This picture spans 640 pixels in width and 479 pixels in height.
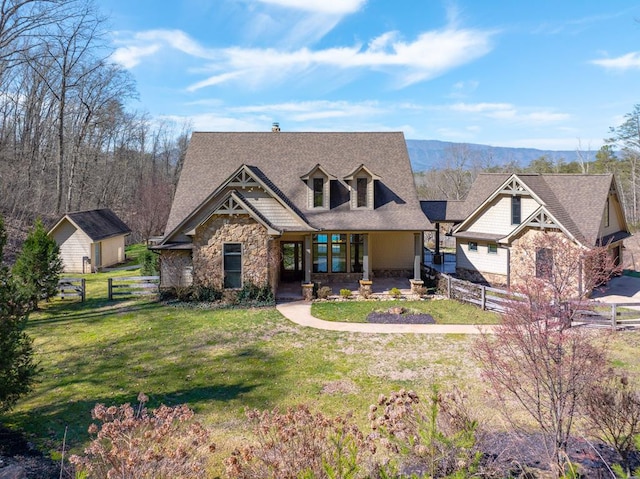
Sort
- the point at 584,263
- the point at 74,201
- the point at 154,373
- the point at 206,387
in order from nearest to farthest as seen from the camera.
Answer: the point at 584,263 < the point at 206,387 < the point at 154,373 < the point at 74,201

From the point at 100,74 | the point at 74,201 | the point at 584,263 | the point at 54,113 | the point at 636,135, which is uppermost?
the point at 100,74

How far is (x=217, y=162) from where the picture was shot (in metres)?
23.2

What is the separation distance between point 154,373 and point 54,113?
Result: 39077 mm

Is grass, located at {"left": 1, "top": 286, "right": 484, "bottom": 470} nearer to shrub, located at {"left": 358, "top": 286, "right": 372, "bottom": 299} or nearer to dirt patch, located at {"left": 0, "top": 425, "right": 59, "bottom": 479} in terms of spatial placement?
dirt patch, located at {"left": 0, "top": 425, "right": 59, "bottom": 479}

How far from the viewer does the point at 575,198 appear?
806 inches

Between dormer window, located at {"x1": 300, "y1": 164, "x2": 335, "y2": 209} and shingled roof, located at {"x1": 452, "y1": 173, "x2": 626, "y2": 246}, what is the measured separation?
7.97 metres

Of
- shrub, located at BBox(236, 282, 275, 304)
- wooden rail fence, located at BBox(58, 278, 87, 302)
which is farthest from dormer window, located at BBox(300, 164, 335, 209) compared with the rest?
wooden rail fence, located at BBox(58, 278, 87, 302)

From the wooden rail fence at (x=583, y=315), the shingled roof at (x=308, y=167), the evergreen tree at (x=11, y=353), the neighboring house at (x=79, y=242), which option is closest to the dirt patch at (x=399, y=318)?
the wooden rail fence at (x=583, y=315)

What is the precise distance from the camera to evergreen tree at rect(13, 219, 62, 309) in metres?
16.9

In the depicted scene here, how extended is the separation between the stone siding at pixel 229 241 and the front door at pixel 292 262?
3967 mm

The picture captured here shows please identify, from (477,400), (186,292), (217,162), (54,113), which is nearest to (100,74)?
(54,113)

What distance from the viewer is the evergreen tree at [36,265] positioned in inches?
664

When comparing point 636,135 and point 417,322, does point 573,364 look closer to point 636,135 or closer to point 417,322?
point 417,322

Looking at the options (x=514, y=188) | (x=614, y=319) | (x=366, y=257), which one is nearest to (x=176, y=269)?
(x=366, y=257)
